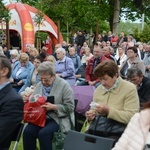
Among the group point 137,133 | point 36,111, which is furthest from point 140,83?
point 137,133

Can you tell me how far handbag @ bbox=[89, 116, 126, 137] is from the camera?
494 centimetres

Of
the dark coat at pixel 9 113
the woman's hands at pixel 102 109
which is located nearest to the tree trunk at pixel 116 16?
the woman's hands at pixel 102 109

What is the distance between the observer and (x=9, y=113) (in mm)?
4508

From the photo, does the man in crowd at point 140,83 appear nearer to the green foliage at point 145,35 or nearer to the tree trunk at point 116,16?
the green foliage at point 145,35

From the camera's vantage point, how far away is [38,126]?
226 inches

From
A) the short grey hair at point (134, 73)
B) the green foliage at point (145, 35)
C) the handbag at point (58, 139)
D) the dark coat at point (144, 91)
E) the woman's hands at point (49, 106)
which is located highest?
the short grey hair at point (134, 73)

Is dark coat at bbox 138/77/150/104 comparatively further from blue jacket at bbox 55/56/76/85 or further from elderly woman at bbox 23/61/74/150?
blue jacket at bbox 55/56/76/85

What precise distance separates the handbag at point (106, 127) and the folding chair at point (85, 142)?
63 cm

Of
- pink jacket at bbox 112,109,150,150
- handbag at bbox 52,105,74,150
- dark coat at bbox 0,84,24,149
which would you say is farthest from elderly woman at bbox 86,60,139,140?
pink jacket at bbox 112,109,150,150

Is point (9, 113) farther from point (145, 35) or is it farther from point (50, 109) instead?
point (145, 35)

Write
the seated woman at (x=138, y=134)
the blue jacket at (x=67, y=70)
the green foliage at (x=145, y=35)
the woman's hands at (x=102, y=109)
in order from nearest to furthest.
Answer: the seated woman at (x=138, y=134) → the woman's hands at (x=102, y=109) → the blue jacket at (x=67, y=70) → the green foliage at (x=145, y=35)

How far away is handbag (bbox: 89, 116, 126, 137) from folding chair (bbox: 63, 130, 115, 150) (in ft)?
2.08

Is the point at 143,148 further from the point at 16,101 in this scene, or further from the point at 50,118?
the point at 50,118

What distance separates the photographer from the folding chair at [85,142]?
4.14 metres
